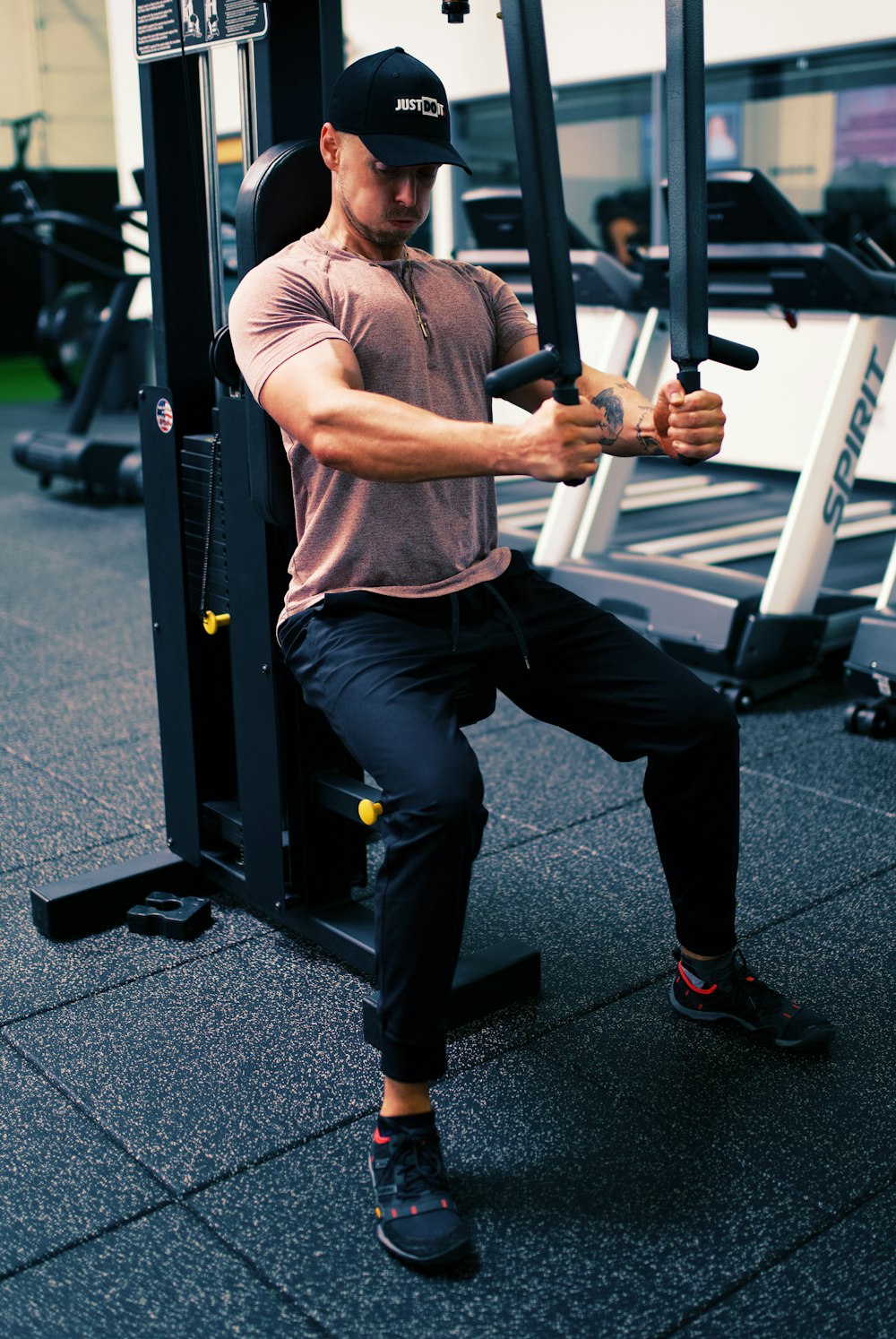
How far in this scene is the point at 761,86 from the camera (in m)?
5.96

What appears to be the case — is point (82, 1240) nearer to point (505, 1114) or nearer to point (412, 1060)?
point (412, 1060)

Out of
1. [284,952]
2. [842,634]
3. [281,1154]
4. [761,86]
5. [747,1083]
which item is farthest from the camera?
[761,86]

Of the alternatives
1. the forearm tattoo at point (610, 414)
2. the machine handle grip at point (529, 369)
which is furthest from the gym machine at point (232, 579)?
the machine handle grip at point (529, 369)

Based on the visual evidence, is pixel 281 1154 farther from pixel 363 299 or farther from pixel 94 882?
pixel 363 299

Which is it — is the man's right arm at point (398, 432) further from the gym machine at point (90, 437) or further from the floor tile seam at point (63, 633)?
the gym machine at point (90, 437)

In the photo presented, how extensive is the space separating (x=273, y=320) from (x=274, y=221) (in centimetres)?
24

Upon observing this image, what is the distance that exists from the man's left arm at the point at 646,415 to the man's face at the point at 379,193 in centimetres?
27

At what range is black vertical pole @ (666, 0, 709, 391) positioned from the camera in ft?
4.75

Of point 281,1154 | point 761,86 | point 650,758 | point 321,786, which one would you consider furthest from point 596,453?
point 761,86

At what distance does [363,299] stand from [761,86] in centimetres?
493

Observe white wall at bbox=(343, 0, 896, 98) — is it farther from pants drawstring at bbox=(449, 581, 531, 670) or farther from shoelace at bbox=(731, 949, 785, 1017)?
shoelace at bbox=(731, 949, 785, 1017)

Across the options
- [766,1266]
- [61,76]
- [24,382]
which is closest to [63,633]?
[766,1266]

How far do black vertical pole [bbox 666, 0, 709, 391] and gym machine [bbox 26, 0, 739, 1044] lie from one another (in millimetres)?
644

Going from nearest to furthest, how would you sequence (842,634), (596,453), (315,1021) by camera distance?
(596,453)
(315,1021)
(842,634)
